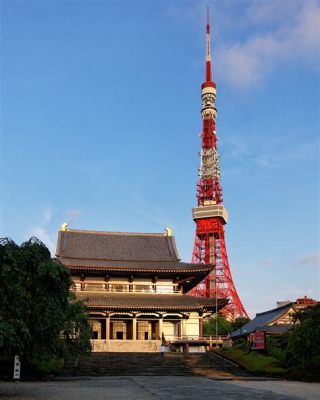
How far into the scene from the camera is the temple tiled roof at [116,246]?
177ft

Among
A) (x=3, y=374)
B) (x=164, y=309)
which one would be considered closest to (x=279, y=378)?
(x=3, y=374)

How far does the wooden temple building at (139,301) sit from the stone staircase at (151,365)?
7.13 meters

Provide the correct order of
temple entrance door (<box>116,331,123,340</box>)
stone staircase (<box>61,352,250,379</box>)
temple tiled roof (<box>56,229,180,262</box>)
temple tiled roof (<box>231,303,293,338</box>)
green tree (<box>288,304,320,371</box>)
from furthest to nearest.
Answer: temple tiled roof (<box>56,229,180,262</box>) → temple tiled roof (<box>231,303,293,338</box>) → temple entrance door (<box>116,331,123,340</box>) → stone staircase (<box>61,352,250,379</box>) → green tree (<box>288,304,320,371</box>)

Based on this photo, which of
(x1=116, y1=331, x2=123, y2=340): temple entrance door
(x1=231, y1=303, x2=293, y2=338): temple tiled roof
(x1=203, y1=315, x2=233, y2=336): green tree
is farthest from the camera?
(x1=203, y1=315, x2=233, y2=336): green tree

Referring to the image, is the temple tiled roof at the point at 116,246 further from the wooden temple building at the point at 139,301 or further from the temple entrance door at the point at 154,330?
the temple entrance door at the point at 154,330

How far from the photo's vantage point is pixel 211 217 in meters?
98.9

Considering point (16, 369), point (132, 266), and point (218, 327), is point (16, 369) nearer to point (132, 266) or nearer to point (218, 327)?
point (132, 266)

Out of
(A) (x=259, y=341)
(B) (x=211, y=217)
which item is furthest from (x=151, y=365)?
(B) (x=211, y=217)

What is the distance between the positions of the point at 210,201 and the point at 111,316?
57.3m

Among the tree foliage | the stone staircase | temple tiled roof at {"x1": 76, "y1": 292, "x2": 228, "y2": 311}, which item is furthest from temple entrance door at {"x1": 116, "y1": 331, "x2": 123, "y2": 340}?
the tree foliage

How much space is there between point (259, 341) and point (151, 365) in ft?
24.9

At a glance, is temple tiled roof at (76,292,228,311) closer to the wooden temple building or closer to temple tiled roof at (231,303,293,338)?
the wooden temple building

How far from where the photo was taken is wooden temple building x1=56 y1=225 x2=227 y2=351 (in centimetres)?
4650

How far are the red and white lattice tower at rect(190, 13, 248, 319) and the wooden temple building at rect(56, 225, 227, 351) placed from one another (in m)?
40.3
